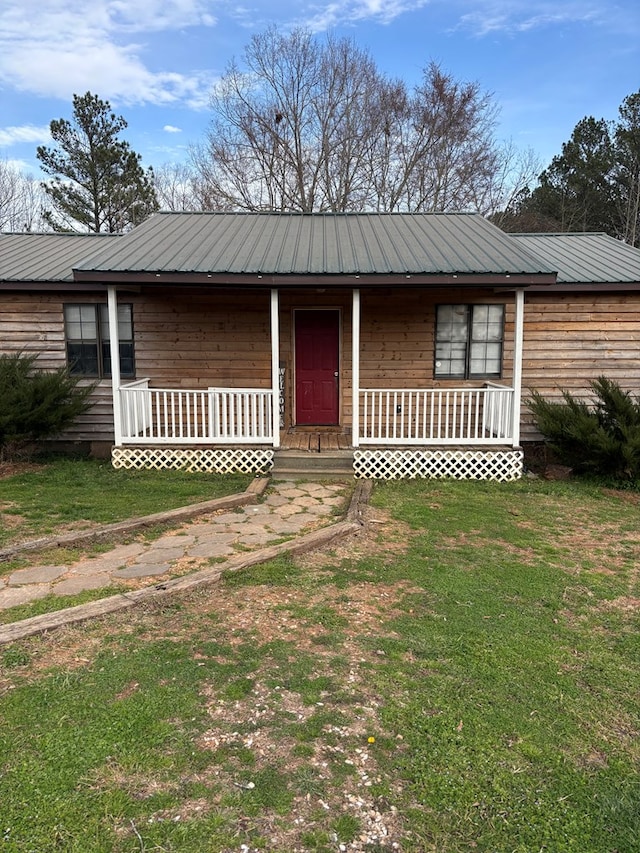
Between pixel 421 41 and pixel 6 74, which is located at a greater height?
pixel 421 41

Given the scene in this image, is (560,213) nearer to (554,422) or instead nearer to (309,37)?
(309,37)

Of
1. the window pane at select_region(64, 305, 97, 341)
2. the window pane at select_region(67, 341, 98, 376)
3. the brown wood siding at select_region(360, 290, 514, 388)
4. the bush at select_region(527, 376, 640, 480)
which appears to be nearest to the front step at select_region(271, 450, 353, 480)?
the brown wood siding at select_region(360, 290, 514, 388)

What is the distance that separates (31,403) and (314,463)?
14.0 feet

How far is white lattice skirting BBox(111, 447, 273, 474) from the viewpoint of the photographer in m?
8.31

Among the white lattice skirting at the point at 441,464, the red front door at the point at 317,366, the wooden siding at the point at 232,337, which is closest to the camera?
the white lattice skirting at the point at 441,464

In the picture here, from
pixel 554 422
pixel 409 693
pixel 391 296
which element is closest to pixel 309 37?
pixel 391 296

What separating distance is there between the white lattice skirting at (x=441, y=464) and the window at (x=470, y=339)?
199cm

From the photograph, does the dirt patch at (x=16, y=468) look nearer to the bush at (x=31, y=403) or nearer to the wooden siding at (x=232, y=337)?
the bush at (x=31, y=403)

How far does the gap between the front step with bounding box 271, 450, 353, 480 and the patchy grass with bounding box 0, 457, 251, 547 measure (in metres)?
0.51

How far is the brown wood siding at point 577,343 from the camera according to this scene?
9.34m

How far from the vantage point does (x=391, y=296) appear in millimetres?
9469

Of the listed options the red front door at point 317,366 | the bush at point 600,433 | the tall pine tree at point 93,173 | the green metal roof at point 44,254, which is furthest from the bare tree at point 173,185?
the bush at point 600,433

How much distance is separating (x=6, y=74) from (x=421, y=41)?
15.6m

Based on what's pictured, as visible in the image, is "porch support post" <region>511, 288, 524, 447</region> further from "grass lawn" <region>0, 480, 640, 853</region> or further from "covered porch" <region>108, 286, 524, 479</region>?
"grass lawn" <region>0, 480, 640, 853</region>
